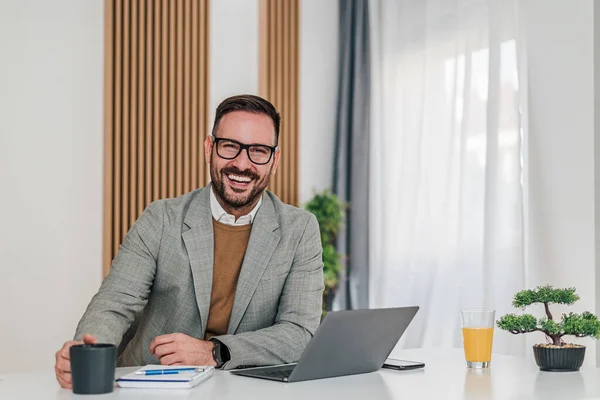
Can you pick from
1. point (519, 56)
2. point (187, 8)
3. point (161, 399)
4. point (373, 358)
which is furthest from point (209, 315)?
point (187, 8)

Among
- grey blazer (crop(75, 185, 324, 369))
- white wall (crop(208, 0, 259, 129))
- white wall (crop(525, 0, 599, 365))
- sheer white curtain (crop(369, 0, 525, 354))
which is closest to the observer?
grey blazer (crop(75, 185, 324, 369))

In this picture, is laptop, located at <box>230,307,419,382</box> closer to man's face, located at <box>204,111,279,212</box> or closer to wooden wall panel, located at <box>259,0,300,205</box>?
man's face, located at <box>204,111,279,212</box>

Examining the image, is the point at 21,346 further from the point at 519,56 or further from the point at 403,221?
the point at 519,56

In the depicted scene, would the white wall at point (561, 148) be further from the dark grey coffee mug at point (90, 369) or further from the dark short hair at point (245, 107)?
the dark grey coffee mug at point (90, 369)

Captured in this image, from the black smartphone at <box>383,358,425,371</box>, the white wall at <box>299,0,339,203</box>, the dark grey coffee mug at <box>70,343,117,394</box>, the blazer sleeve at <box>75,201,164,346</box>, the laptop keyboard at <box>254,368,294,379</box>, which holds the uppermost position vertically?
the white wall at <box>299,0,339,203</box>

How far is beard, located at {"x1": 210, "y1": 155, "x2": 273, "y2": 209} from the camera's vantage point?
2217 millimetres

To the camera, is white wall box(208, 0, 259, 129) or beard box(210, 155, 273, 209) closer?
beard box(210, 155, 273, 209)

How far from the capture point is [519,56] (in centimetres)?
403

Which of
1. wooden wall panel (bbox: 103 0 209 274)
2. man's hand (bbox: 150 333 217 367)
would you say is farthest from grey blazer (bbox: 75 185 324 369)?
wooden wall panel (bbox: 103 0 209 274)

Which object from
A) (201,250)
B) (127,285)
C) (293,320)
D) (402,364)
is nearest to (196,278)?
(201,250)

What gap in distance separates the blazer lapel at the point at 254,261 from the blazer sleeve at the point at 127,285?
9.7 inches

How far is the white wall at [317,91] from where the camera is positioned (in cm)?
528

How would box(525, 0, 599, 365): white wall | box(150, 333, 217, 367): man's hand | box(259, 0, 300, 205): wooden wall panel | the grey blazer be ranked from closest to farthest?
box(150, 333, 217, 367): man's hand < the grey blazer < box(525, 0, 599, 365): white wall < box(259, 0, 300, 205): wooden wall panel

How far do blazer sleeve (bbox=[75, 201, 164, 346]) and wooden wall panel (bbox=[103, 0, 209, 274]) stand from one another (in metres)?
2.35
